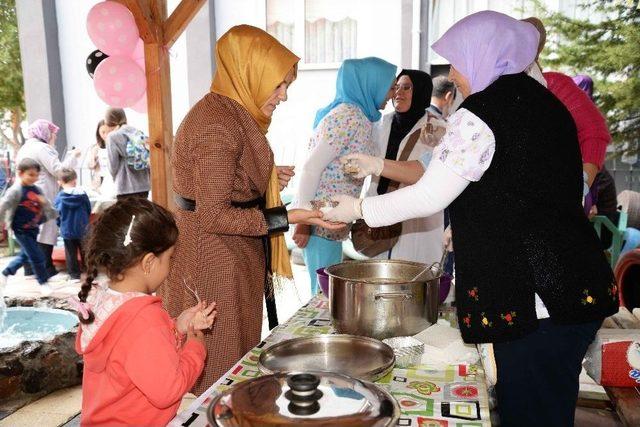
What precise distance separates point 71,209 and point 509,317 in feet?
17.0

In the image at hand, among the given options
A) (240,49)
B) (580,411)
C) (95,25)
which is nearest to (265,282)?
(240,49)

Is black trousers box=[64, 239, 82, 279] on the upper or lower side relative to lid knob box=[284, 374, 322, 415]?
lower

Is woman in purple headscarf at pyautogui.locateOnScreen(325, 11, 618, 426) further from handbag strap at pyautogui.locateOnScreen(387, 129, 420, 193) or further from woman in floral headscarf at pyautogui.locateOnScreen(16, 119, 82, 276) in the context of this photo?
woman in floral headscarf at pyautogui.locateOnScreen(16, 119, 82, 276)

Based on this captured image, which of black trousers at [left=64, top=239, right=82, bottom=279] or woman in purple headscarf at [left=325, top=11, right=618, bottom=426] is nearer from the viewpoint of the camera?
woman in purple headscarf at [left=325, top=11, right=618, bottom=426]

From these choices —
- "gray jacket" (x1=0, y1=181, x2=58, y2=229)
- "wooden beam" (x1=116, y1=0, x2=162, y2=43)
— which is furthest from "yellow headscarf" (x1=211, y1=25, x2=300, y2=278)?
"gray jacket" (x1=0, y1=181, x2=58, y2=229)

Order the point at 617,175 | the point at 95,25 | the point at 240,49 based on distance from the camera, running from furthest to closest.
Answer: the point at 617,175
the point at 95,25
the point at 240,49

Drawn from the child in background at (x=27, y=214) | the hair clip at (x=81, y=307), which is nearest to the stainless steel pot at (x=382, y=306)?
the hair clip at (x=81, y=307)

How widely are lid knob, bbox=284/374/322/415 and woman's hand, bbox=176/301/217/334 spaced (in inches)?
18.3

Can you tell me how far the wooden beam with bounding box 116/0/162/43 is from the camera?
360 centimetres

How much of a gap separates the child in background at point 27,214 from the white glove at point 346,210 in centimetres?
405

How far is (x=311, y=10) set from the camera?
862 cm

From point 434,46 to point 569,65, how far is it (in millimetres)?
7600

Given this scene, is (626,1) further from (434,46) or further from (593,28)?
(434,46)

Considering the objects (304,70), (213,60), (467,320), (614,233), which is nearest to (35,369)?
(467,320)
